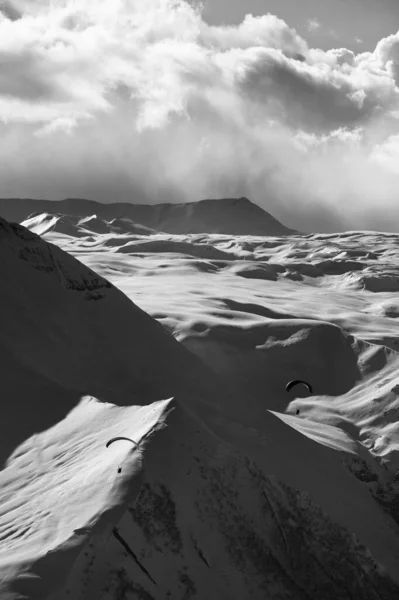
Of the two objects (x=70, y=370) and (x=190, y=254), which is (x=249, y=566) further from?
(x=190, y=254)

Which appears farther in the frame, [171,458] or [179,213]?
[179,213]

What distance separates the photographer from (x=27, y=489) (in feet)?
43.9

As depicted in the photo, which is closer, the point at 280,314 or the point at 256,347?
Answer: the point at 256,347

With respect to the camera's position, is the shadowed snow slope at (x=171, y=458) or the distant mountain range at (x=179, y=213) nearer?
the shadowed snow slope at (x=171, y=458)

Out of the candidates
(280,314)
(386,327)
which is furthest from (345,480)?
(386,327)

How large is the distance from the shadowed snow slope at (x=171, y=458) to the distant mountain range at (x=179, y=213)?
142001 millimetres

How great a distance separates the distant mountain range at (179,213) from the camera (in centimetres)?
17138

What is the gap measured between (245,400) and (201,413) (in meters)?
5.11

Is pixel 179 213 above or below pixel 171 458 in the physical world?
above

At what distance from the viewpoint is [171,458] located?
522 inches

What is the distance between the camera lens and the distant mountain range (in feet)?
562

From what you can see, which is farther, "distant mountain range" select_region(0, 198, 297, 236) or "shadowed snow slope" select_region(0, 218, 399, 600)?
"distant mountain range" select_region(0, 198, 297, 236)

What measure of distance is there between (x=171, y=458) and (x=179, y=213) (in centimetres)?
17256

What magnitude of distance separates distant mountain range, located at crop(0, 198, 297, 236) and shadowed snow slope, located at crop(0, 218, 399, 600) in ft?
466
